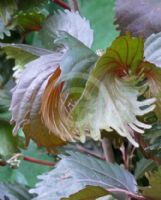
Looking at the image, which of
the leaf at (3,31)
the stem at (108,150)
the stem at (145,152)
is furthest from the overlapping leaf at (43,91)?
the leaf at (3,31)

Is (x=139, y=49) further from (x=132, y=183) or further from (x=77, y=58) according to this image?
(x=132, y=183)

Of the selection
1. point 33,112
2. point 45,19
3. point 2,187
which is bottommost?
point 2,187

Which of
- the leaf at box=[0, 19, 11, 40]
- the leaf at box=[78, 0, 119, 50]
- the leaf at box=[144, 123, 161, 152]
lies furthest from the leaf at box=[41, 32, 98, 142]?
the leaf at box=[78, 0, 119, 50]

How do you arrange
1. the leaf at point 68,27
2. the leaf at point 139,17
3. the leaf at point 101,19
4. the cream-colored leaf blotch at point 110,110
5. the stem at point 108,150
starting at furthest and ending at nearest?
the leaf at point 101,19 < the stem at point 108,150 < the leaf at point 68,27 < the leaf at point 139,17 < the cream-colored leaf blotch at point 110,110

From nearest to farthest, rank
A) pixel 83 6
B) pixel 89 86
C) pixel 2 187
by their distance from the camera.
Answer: pixel 89 86 → pixel 2 187 → pixel 83 6

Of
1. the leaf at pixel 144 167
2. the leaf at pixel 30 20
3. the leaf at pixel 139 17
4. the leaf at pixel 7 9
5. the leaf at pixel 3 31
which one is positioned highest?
the leaf at pixel 7 9

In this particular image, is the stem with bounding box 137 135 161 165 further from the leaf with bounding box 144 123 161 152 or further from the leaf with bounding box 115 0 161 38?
the leaf with bounding box 115 0 161 38

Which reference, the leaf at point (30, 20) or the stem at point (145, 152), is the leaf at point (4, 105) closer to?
the leaf at point (30, 20)

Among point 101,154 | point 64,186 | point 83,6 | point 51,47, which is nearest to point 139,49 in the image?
point 64,186
